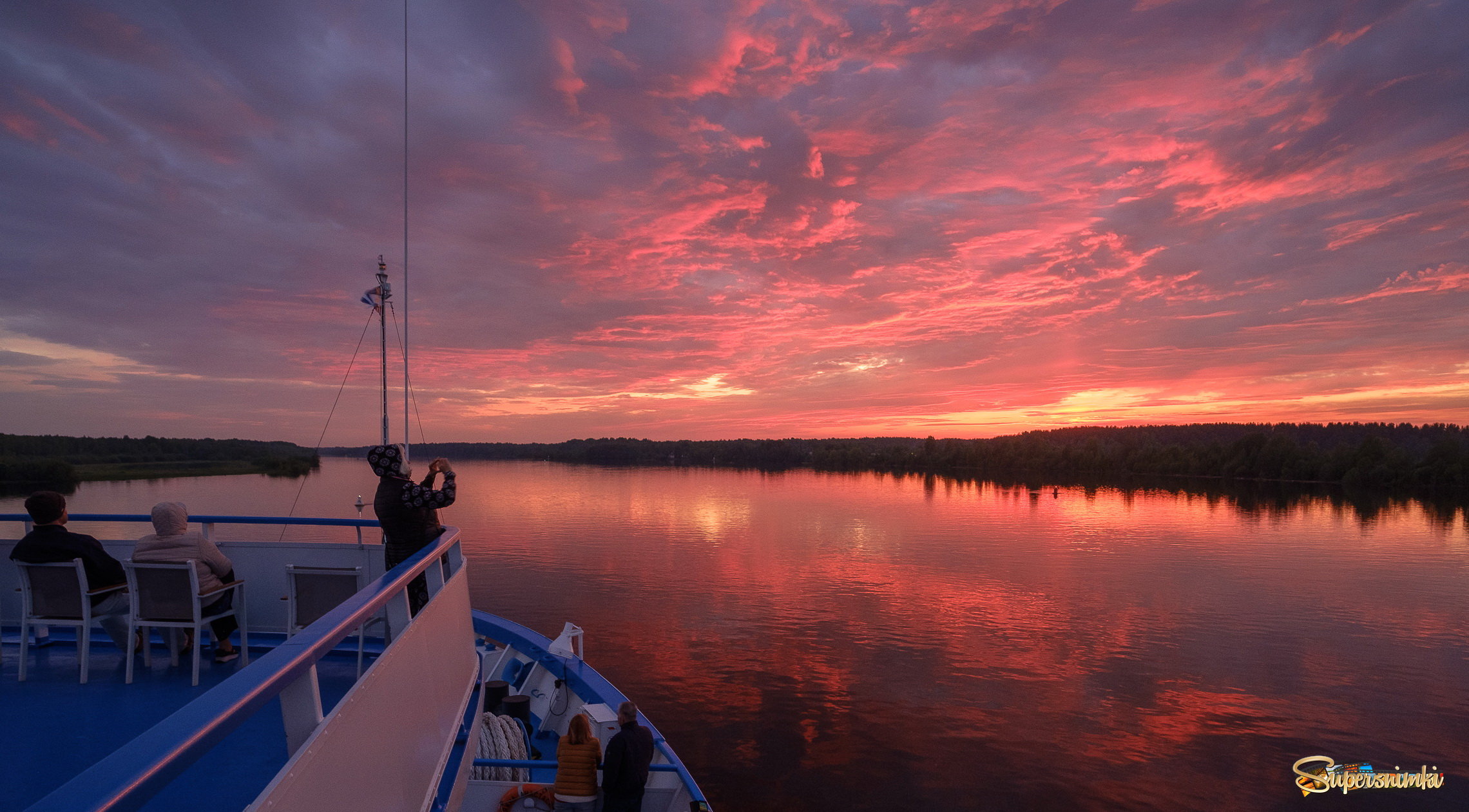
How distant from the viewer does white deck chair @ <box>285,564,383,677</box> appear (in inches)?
205

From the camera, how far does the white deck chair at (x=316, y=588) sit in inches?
205

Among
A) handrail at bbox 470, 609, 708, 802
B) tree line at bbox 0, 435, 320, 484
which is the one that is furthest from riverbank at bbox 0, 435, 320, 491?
handrail at bbox 470, 609, 708, 802

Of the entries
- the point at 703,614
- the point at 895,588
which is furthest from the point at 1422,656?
the point at 703,614

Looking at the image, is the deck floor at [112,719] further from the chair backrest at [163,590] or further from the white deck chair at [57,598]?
the chair backrest at [163,590]

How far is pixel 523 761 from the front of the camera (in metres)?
6.91

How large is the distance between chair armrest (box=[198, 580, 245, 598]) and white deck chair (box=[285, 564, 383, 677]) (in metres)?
0.35

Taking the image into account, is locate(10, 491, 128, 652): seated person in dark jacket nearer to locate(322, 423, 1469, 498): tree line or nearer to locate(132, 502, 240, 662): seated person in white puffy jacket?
locate(132, 502, 240, 662): seated person in white puffy jacket

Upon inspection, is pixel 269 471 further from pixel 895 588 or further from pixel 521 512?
pixel 895 588

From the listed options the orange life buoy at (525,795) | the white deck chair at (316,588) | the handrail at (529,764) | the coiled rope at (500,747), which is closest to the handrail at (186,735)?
the white deck chair at (316,588)

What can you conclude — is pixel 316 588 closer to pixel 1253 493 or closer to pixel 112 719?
pixel 112 719

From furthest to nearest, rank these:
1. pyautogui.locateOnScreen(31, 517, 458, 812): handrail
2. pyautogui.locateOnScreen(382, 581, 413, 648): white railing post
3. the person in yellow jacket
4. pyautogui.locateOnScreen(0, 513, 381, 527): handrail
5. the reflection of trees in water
Answer: the reflection of trees in water → the person in yellow jacket → pyautogui.locateOnScreen(0, 513, 381, 527): handrail → pyautogui.locateOnScreen(382, 581, 413, 648): white railing post → pyautogui.locateOnScreen(31, 517, 458, 812): handrail

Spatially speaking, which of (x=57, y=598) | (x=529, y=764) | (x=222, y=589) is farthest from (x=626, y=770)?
(x=57, y=598)

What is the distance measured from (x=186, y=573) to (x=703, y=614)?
20.1 meters

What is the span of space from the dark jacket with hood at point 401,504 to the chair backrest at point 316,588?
1.97 ft
